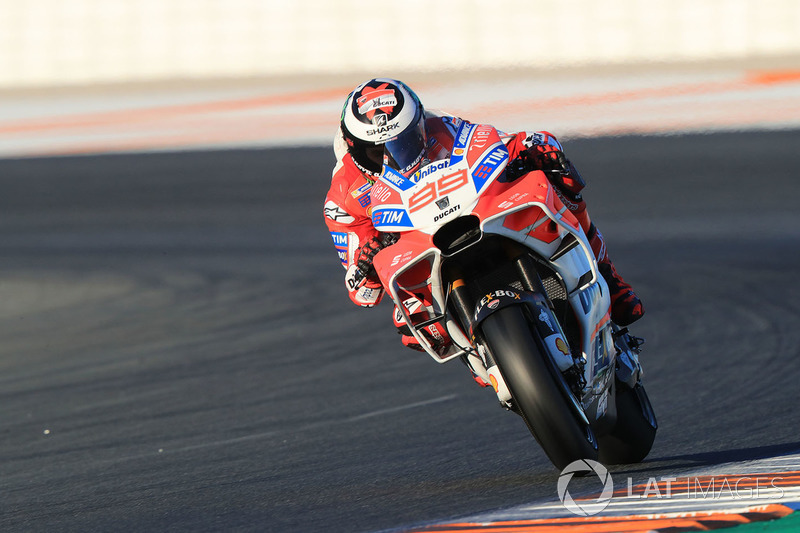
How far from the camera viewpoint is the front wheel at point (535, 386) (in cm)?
424

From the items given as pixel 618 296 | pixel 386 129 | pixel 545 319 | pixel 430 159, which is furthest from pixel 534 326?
pixel 618 296

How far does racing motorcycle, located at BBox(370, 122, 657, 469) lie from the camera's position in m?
4.29

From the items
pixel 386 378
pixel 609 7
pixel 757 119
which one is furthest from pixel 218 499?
pixel 609 7

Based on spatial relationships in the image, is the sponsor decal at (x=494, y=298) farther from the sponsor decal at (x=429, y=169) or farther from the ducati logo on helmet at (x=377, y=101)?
the ducati logo on helmet at (x=377, y=101)

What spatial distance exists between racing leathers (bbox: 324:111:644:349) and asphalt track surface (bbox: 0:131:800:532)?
0.79 meters

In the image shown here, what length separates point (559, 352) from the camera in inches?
173

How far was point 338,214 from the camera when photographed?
5184 mm

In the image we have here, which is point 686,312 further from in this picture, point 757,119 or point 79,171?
point 79,171

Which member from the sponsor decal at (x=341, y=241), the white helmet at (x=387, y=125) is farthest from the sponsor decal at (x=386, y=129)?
the sponsor decal at (x=341, y=241)

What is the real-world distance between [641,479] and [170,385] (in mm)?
4370

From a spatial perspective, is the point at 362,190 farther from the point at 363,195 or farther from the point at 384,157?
the point at 384,157

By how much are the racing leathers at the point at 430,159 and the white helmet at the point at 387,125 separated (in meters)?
0.11

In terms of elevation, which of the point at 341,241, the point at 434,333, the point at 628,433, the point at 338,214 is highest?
the point at 338,214

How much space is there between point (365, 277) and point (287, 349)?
426 centimetres
